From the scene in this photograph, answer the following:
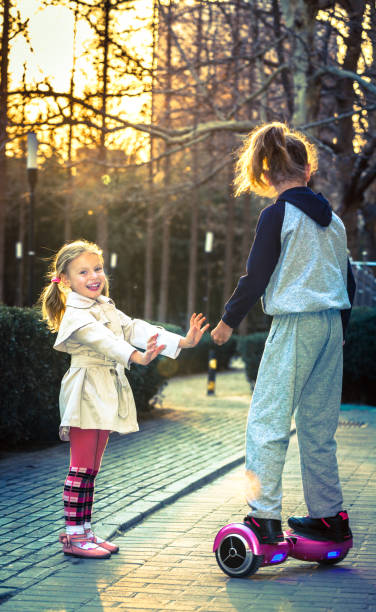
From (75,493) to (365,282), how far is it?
11.4 m

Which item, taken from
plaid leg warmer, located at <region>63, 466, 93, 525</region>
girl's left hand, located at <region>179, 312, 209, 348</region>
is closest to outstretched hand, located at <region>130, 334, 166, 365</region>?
girl's left hand, located at <region>179, 312, 209, 348</region>

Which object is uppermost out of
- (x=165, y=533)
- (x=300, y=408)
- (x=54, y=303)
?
(x=54, y=303)

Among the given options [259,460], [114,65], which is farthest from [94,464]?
[114,65]

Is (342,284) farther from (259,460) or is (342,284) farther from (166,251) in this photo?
(166,251)

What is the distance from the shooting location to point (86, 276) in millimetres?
4613

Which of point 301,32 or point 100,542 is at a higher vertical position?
point 301,32

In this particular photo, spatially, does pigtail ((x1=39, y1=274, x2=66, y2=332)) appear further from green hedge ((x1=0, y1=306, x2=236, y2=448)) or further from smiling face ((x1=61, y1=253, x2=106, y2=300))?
green hedge ((x1=0, y1=306, x2=236, y2=448))

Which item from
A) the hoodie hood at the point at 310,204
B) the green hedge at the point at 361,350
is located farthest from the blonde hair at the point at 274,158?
the green hedge at the point at 361,350

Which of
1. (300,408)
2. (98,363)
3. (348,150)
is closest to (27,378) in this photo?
(98,363)

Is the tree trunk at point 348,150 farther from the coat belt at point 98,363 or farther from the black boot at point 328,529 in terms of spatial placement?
the black boot at point 328,529

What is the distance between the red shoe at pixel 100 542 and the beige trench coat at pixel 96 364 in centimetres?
52

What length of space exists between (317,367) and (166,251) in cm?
2767

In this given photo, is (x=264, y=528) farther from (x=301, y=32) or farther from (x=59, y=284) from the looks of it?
(x=301, y=32)

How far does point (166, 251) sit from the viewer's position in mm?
31641
